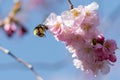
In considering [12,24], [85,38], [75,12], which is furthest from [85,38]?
[12,24]

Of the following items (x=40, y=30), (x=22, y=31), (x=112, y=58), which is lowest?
(x=112, y=58)

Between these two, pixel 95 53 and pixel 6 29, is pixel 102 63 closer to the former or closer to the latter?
pixel 95 53

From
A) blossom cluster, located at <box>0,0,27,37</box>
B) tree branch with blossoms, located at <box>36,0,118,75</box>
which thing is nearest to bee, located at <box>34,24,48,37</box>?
tree branch with blossoms, located at <box>36,0,118,75</box>

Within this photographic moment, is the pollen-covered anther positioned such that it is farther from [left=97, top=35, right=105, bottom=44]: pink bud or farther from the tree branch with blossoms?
[left=97, top=35, right=105, bottom=44]: pink bud

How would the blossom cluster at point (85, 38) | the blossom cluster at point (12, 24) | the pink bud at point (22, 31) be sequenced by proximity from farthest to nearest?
the pink bud at point (22, 31) → the blossom cluster at point (12, 24) → the blossom cluster at point (85, 38)

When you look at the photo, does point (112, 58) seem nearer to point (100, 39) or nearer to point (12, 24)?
→ point (100, 39)

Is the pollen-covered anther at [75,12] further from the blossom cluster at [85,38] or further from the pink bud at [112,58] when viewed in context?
the pink bud at [112,58]

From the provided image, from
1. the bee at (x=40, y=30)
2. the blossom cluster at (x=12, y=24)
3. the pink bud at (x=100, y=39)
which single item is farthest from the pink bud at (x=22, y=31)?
the pink bud at (x=100, y=39)

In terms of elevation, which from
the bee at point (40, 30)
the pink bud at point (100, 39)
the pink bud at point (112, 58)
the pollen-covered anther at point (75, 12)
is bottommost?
the pink bud at point (112, 58)

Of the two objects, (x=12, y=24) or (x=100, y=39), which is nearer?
(x=100, y=39)
